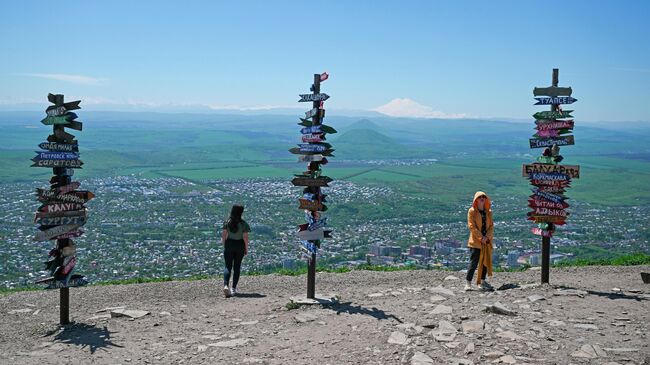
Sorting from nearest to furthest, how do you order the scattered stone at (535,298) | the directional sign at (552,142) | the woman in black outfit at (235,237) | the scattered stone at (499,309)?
the scattered stone at (499,309) < the scattered stone at (535,298) < the directional sign at (552,142) < the woman in black outfit at (235,237)

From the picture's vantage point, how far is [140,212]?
5366 centimetres

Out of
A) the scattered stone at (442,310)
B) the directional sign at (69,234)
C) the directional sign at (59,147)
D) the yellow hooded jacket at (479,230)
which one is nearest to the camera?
the directional sign at (59,147)

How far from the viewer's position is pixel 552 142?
→ 1190 cm

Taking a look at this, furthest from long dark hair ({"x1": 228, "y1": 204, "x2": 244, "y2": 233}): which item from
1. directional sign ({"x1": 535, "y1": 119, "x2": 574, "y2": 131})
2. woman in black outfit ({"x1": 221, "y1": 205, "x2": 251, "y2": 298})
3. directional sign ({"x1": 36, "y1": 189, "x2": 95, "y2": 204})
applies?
directional sign ({"x1": 535, "y1": 119, "x2": 574, "y2": 131})

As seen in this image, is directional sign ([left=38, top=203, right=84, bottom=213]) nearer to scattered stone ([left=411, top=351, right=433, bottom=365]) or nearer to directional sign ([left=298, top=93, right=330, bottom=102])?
directional sign ([left=298, top=93, right=330, bottom=102])

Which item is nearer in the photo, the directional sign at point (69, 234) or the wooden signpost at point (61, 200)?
the wooden signpost at point (61, 200)

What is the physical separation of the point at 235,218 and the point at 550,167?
6.29 m

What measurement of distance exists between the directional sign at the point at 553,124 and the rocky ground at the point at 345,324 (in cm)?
312

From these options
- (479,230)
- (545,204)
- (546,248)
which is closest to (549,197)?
(545,204)

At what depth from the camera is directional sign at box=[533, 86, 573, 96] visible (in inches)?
463

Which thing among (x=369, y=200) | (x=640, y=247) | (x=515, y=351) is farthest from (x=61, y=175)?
(x=369, y=200)

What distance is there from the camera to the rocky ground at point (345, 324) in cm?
816

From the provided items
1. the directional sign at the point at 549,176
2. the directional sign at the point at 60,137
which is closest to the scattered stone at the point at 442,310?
the directional sign at the point at 549,176

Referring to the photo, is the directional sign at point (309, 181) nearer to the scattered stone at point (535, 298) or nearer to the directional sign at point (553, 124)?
the scattered stone at point (535, 298)
